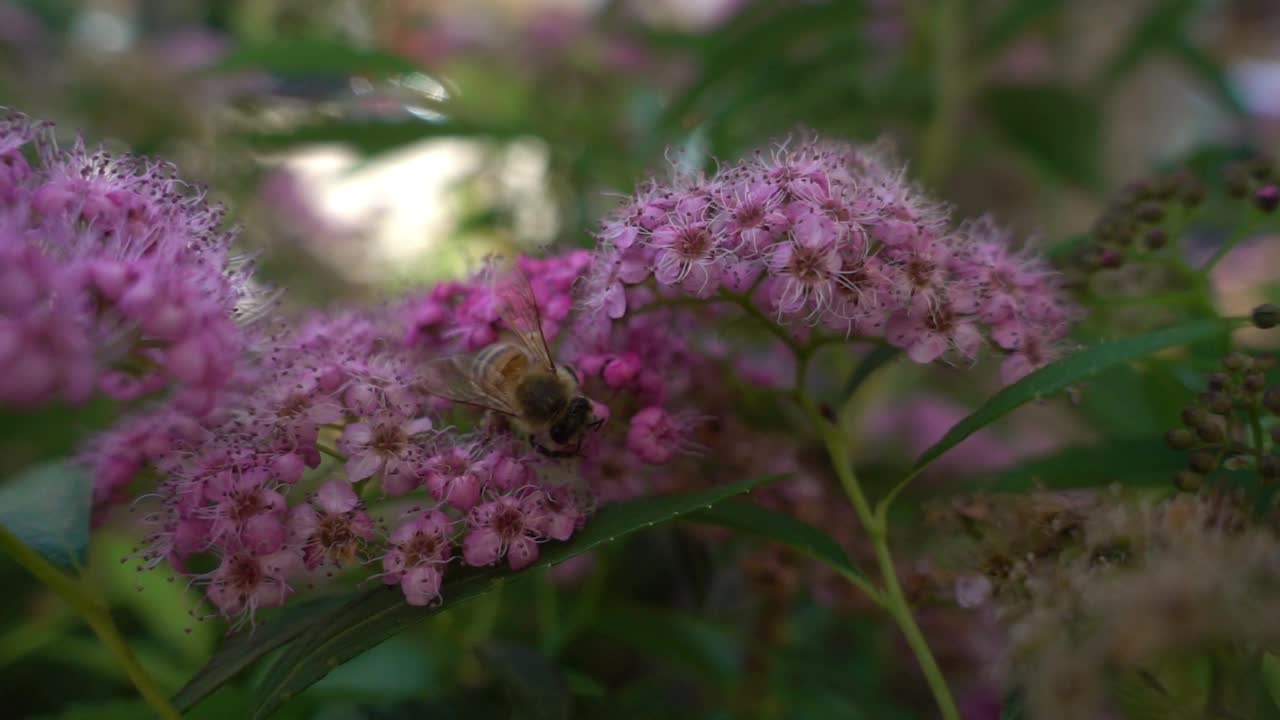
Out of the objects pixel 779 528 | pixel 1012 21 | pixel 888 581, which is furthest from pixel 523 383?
pixel 1012 21

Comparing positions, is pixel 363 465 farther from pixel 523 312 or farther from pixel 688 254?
pixel 688 254

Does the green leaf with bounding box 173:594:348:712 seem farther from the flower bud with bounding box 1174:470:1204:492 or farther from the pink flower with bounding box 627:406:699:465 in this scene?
the flower bud with bounding box 1174:470:1204:492

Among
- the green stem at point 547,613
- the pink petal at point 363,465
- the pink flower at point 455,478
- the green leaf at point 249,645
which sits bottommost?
the green stem at point 547,613

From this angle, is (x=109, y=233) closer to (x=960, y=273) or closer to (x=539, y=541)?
(x=539, y=541)

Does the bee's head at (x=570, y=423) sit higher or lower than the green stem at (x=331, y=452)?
higher

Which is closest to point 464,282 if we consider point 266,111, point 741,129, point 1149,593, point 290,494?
point 290,494

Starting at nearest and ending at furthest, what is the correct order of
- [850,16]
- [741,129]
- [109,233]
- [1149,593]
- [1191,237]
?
[1149,593] → [109,233] → [850,16] → [741,129] → [1191,237]

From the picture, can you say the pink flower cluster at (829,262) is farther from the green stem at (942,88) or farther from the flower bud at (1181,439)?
the green stem at (942,88)

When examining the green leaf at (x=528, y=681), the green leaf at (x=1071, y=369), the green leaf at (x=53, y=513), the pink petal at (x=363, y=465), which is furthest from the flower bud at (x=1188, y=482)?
the green leaf at (x=53, y=513)
